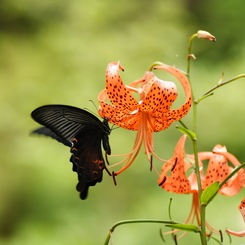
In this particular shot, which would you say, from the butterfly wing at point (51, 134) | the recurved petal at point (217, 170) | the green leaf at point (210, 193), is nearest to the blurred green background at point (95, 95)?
the recurved petal at point (217, 170)

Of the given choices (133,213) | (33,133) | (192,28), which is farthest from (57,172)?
(192,28)

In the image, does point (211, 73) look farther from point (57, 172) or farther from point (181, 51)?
point (57, 172)

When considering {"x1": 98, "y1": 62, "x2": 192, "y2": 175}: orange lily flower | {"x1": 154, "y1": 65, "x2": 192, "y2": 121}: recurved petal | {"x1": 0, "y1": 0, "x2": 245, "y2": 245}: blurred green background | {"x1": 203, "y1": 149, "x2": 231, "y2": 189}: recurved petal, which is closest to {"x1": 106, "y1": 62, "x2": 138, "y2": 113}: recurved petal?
{"x1": 98, "y1": 62, "x2": 192, "y2": 175}: orange lily flower

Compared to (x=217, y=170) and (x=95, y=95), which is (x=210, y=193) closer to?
(x=217, y=170)

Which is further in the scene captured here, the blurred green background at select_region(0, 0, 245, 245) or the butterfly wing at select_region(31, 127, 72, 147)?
the blurred green background at select_region(0, 0, 245, 245)

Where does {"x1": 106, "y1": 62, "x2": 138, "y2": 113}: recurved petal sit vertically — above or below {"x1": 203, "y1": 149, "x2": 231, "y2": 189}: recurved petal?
above

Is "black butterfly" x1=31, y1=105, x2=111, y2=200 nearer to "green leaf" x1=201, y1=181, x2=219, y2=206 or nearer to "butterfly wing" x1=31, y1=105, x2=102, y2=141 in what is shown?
"butterfly wing" x1=31, y1=105, x2=102, y2=141

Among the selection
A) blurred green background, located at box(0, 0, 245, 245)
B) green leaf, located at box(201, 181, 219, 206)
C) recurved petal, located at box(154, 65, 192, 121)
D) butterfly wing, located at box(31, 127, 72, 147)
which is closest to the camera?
green leaf, located at box(201, 181, 219, 206)
